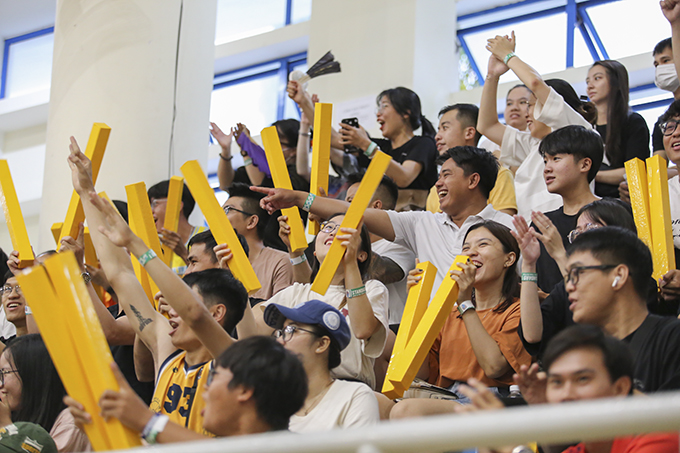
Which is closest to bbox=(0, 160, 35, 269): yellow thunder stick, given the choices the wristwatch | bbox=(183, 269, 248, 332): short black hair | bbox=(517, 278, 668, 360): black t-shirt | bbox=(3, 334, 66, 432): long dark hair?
bbox=(3, 334, 66, 432): long dark hair

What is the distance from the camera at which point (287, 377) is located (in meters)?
1.83

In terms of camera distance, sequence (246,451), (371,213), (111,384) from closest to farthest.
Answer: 1. (246,451)
2. (111,384)
3. (371,213)

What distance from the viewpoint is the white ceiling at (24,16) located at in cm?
937

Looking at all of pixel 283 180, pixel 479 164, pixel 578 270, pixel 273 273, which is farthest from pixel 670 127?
pixel 273 273

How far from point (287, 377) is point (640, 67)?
515cm

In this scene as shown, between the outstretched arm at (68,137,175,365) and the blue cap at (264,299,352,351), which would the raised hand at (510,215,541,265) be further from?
the outstretched arm at (68,137,175,365)

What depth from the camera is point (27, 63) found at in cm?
985

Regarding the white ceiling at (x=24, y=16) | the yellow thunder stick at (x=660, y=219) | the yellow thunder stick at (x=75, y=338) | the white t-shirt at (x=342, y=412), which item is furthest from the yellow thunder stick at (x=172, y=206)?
the white ceiling at (x=24, y=16)

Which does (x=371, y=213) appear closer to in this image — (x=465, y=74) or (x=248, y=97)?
(x=465, y=74)

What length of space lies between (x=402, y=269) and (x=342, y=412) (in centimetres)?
126

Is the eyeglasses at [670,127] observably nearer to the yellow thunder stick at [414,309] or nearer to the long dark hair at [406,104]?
the yellow thunder stick at [414,309]

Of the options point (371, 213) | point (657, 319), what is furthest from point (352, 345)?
point (657, 319)

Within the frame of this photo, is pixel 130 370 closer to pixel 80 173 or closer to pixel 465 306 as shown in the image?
pixel 80 173

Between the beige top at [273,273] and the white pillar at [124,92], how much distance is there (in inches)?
54.0
